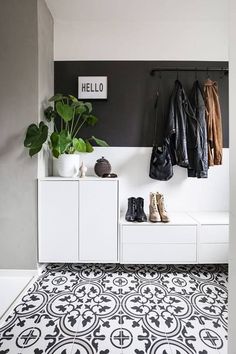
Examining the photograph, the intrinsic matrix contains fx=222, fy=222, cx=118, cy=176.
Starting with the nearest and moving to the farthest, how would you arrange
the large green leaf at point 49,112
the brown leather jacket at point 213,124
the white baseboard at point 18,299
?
1. the white baseboard at point 18,299
2. the large green leaf at point 49,112
3. the brown leather jacket at point 213,124

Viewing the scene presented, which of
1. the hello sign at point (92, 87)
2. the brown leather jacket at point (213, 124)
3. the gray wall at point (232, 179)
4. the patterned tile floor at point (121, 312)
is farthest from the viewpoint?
the hello sign at point (92, 87)

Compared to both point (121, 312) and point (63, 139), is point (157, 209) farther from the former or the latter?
point (63, 139)

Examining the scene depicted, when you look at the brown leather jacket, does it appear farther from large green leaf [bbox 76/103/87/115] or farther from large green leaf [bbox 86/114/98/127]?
large green leaf [bbox 76/103/87/115]

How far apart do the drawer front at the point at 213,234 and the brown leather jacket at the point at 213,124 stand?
0.65m

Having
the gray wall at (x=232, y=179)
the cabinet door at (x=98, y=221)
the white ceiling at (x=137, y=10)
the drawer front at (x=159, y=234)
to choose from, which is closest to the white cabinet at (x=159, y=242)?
the drawer front at (x=159, y=234)

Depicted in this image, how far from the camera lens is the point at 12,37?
1974 mm

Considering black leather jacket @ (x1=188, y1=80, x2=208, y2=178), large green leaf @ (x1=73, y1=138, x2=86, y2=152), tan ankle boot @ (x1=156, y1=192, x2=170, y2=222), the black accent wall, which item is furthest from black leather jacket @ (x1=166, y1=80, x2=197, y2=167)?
large green leaf @ (x1=73, y1=138, x2=86, y2=152)

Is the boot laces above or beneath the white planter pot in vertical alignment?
beneath

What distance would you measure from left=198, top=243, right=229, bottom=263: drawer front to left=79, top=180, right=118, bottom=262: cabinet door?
797 millimetres

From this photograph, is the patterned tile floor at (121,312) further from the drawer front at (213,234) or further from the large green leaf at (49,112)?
A: the large green leaf at (49,112)

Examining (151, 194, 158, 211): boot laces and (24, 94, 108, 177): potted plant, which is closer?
(24, 94, 108, 177): potted plant

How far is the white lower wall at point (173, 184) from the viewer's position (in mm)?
2438

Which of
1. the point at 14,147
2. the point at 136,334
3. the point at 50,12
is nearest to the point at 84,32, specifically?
the point at 50,12

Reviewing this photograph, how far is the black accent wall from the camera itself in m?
2.39
